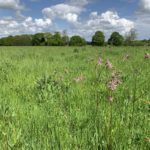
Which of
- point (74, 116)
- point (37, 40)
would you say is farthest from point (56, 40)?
point (74, 116)

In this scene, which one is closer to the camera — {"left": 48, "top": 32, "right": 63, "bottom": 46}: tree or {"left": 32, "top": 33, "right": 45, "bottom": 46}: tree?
{"left": 48, "top": 32, "right": 63, "bottom": 46}: tree

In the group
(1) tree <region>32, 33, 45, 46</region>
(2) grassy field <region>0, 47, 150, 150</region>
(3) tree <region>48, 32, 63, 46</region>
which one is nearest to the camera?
(2) grassy field <region>0, 47, 150, 150</region>

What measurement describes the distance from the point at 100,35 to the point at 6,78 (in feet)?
235

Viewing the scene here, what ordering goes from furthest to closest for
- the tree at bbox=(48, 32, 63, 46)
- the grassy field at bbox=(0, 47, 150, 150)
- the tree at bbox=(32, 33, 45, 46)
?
1. the tree at bbox=(32, 33, 45, 46)
2. the tree at bbox=(48, 32, 63, 46)
3. the grassy field at bbox=(0, 47, 150, 150)

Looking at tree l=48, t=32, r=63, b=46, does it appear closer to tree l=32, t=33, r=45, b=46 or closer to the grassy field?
tree l=32, t=33, r=45, b=46

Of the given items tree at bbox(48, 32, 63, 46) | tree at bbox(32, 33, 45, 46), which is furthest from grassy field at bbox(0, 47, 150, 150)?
tree at bbox(32, 33, 45, 46)

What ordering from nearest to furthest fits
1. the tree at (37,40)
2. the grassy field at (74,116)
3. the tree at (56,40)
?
the grassy field at (74,116) < the tree at (56,40) < the tree at (37,40)

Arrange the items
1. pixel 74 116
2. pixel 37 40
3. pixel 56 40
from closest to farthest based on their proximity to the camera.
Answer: pixel 74 116
pixel 56 40
pixel 37 40

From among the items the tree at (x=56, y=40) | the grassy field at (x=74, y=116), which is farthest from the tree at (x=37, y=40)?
the grassy field at (x=74, y=116)

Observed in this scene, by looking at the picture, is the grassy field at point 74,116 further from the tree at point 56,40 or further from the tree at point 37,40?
the tree at point 37,40

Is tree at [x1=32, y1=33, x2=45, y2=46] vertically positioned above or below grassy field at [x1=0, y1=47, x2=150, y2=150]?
below

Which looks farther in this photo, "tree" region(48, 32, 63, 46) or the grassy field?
"tree" region(48, 32, 63, 46)

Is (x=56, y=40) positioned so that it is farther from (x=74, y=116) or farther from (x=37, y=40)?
(x=74, y=116)

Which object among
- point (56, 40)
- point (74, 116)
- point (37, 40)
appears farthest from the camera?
point (37, 40)
